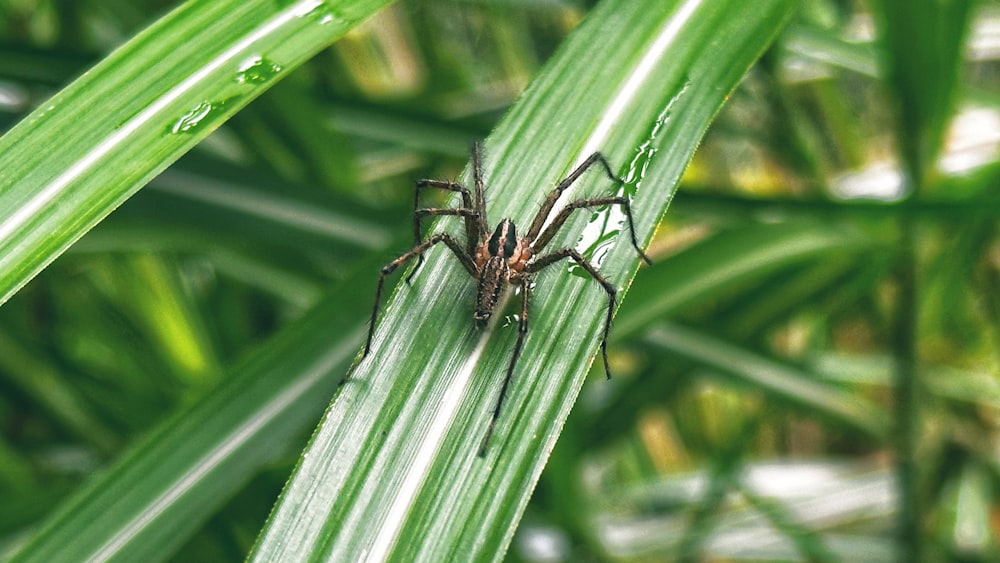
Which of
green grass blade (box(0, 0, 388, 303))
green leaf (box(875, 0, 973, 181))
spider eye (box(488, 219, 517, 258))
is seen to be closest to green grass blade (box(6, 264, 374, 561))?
spider eye (box(488, 219, 517, 258))

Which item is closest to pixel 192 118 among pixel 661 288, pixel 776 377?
pixel 661 288

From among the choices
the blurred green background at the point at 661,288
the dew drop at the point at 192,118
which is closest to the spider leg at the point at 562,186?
the blurred green background at the point at 661,288

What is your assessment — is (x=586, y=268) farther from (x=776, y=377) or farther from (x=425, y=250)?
(x=776, y=377)

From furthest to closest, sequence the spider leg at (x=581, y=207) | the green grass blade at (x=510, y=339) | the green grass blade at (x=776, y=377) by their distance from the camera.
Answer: the green grass blade at (x=776, y=377), the spider leg at (x=581, y=207), the green grass blade at (x=510, y=339)

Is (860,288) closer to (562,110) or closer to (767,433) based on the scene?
(562,110)

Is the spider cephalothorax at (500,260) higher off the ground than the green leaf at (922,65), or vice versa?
the green leaf at (922,65)

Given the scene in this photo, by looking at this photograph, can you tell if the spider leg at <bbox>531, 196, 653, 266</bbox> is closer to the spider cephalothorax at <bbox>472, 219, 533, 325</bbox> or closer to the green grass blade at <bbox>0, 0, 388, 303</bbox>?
the spider cephalothorax at <bbox>472, 219, 533, 325</bbox>

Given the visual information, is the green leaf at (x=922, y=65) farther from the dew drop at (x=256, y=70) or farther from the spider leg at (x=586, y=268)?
the dew drop at (x=256, y=70)
